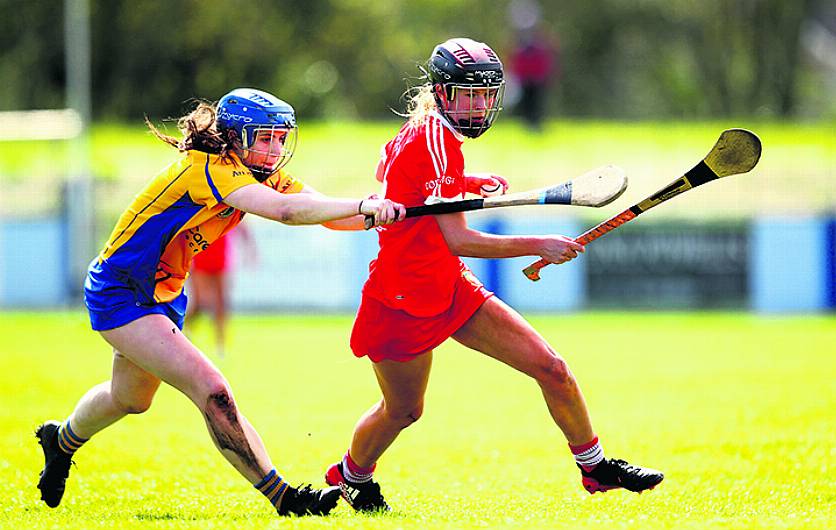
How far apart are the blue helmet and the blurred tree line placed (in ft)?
76.1

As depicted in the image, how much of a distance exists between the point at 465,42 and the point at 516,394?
238 inches

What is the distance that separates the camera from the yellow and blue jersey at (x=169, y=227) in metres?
5.73

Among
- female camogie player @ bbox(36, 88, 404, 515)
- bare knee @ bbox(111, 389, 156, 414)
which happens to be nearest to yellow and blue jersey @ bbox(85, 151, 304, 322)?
female camogie player @ bbox(36, 88, 404, 515)

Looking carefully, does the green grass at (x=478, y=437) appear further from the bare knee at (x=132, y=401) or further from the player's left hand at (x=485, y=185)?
the player's left hand at (x=485, y=185)

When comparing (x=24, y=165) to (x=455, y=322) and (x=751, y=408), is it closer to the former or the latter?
(x=751, y=408)

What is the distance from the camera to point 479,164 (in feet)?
80.1

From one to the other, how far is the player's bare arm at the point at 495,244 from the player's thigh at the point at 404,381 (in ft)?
2.08

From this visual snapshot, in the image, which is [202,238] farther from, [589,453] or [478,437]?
[478,437]

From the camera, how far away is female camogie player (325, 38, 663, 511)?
5773mm

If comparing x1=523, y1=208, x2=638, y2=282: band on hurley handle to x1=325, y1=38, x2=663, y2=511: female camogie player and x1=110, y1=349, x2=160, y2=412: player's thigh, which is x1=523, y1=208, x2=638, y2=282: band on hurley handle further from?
x1=110, y1=349, x2=160, y2=412: player's thigh

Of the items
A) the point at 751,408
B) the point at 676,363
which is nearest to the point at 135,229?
the point at 751,408

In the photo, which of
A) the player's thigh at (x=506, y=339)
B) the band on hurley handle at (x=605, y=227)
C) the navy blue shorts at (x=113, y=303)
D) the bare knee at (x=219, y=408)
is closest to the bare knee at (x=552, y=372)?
the player's thigh at (x=506, y=339)

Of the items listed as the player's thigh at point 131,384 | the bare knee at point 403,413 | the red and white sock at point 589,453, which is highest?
the player's thigh at point 131,384

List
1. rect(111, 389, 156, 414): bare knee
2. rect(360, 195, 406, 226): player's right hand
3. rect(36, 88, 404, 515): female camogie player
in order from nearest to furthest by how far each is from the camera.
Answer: rect(360, 195, 406, 226): player's right hand
rect(36, 88, 404, 515): female camogie player
rect(111, 389, 156, 414): bare knee
